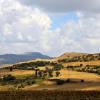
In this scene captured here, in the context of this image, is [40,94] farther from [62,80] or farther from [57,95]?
[62,80]

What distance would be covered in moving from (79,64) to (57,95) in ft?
400

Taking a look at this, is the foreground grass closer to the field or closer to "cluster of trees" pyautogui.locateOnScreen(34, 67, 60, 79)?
the field

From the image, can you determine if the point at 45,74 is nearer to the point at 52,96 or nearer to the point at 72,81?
the point at 72,81

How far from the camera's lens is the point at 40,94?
42750 mm

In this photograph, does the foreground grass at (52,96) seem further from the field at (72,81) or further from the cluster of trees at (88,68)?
the cluster of trees at (88,68)

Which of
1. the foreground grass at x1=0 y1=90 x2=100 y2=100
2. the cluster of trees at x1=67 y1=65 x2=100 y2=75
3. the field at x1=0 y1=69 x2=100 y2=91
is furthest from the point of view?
the cluster of trees at x1=67 y1=65 x2=100 y2=75

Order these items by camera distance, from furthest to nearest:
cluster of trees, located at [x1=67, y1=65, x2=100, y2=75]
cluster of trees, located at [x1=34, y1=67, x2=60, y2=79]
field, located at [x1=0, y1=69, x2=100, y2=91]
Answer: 1. cluster of trees, located at [x1=67, y1=65, x2=100, y2=75]
2. cluster of trees, located at [x1=34, y1=67, x2=60, y2=79]
3. field, located at [x1=0, y1=69, x2=100, y2=91]

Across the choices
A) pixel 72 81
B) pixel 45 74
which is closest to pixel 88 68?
pixel 45 74

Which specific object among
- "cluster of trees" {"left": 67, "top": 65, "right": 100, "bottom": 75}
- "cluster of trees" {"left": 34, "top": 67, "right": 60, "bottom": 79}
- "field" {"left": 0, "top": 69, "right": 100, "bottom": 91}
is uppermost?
"cluster of trees" {"left": 67, "top": 65, "right": 100, "bottom": 75}

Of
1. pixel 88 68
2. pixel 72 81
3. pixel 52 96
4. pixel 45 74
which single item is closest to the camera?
pixel 52 96

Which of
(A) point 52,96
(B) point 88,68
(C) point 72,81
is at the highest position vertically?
(B) point 88,68

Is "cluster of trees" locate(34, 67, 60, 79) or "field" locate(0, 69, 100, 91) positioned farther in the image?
"cluster of trees" locate(34, 67, 60, 79)

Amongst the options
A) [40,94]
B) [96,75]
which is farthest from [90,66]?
[40,94]


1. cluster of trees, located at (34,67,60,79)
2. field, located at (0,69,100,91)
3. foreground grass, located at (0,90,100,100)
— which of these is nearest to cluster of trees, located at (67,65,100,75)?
field, located at (0,69,100,91)
